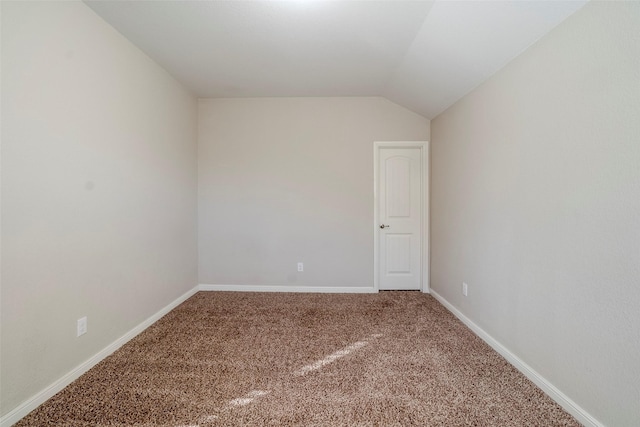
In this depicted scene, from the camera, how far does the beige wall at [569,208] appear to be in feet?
4.29

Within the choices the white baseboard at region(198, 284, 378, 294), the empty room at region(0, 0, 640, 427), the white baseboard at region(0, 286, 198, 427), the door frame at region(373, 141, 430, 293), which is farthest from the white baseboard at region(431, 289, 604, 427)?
the white baseboard at region(0, 286, 198, 427)

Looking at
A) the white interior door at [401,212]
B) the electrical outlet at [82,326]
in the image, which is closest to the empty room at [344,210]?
the electrical outlet at [82,326]

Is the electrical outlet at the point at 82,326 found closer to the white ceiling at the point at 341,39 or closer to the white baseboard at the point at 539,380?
the white ceiling at the point at 341,39

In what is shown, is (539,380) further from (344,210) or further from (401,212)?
(344,210)

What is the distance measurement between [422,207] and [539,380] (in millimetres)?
2264

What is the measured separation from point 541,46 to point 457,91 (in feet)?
3.18

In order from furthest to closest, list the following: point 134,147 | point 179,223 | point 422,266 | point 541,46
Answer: point 422,266 → point 179,223 → point 134,147 → point 541,46

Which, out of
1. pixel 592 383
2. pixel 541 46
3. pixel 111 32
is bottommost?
pixel 592 383

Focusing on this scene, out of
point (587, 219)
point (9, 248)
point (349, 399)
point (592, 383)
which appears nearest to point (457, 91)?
point (587, 219)

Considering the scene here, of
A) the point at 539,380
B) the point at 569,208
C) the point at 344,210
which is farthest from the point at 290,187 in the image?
the point at 539,380

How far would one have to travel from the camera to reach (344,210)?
12.3 feet

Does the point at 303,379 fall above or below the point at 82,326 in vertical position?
below

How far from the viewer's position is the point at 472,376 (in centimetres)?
192

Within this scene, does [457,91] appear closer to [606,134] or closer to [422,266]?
[606,134]
